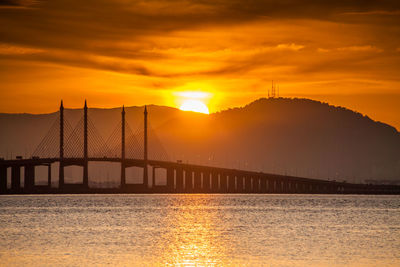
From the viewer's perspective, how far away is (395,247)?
5919 cm

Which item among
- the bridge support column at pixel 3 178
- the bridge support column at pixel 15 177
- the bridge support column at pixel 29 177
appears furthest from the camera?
the bridge support column at pixel 29 177

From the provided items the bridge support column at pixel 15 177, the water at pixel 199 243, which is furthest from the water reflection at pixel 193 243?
the bridge support column at pixel 15 177

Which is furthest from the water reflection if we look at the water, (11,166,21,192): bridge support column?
(11,166,21,192): bridge support column

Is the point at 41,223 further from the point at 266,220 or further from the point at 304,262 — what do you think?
the point at 304,262

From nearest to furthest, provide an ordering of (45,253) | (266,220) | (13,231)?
(45,253), (13,231), (266,220)

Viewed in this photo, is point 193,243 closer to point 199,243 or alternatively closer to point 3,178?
point 199,243

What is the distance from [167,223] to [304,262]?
4114 centimetres

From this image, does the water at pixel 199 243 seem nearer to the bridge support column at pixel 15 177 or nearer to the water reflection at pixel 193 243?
the water reflection at pixel 193 243

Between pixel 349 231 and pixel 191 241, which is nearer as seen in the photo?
pixel 191 241

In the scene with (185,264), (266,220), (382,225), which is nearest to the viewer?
(185,264)

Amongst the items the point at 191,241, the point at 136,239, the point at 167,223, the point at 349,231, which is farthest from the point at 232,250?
the point at 167,223

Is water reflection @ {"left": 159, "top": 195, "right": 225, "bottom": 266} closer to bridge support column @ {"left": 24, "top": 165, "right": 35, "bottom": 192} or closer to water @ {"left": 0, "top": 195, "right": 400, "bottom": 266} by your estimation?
water @ {"left": 0, "top": 195, "right": 400, "bottom": 266}

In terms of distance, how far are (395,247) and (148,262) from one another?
63.1 ft

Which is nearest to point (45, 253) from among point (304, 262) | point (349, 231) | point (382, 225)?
point (304, 262)
